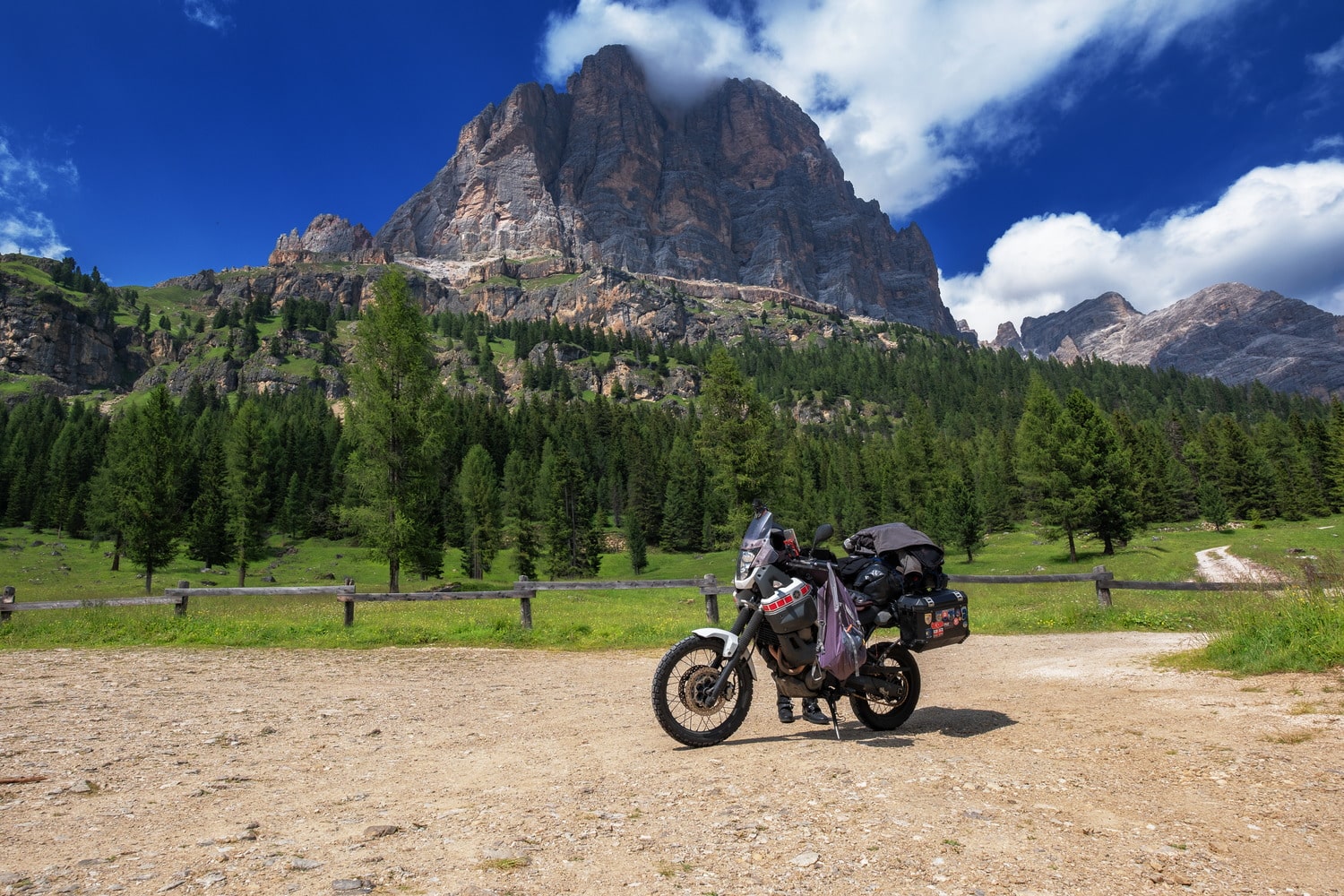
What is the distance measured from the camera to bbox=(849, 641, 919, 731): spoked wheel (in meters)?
6.34

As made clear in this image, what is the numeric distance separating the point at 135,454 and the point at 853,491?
70.8 m

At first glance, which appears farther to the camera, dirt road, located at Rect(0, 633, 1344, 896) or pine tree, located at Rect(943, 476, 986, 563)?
pine tree, located at Rect(943, 476, 986, 563)

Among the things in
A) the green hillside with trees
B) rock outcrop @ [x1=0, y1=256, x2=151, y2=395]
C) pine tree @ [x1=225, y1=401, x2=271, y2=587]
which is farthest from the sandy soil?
rock outcrop @ [x1=0, y1=256, x2=151, y2=395]

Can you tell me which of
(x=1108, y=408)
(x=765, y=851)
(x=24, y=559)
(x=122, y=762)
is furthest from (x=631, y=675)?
(x=1108, y=408)

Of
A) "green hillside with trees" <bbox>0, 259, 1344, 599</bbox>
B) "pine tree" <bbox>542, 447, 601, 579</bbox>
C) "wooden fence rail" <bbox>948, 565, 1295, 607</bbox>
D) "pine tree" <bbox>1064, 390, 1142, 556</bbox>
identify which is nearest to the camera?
"wooden fence rail" <bbox>948, 565, 1295, 607</bbox>

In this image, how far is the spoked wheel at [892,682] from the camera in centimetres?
634

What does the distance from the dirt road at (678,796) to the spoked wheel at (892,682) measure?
0.29 meters

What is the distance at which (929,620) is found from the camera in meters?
6.21

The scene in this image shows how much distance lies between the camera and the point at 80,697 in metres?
8.49

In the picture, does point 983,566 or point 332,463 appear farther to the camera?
point 332,463

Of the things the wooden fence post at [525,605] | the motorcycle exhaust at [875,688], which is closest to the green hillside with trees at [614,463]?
the wooden fence post at [525,605]

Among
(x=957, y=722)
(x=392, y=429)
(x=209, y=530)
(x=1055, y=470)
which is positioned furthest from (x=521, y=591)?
(x=209, y=530)

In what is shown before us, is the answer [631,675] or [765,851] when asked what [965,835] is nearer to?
[765,851]

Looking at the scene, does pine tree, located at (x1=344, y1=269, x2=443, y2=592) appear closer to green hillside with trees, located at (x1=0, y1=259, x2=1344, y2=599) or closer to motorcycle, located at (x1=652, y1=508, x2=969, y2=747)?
green hillside with trees, located at (x1=0, y1=259, x2=1344, y2=599)
